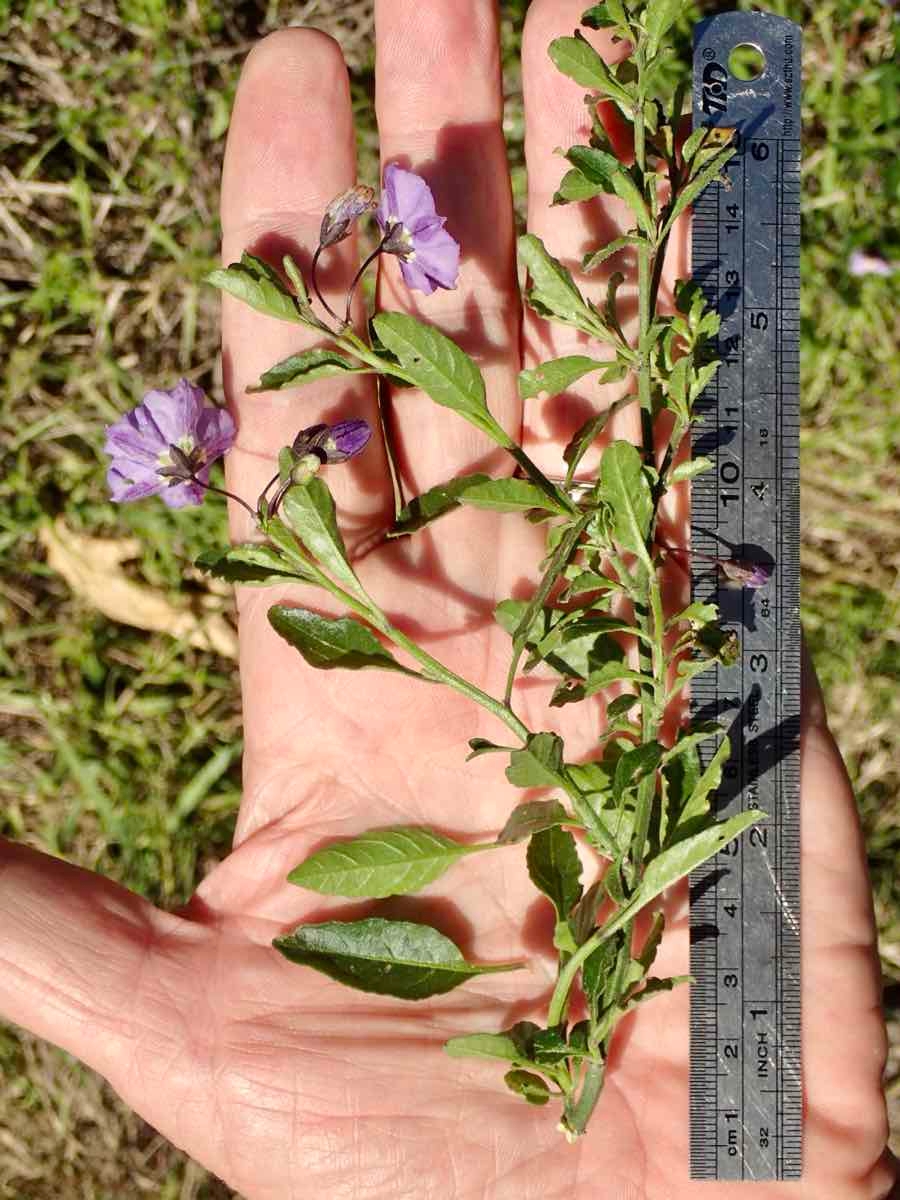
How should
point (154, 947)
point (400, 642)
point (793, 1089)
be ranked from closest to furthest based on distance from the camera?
point (400, 642) < point (154, 947) < point (793, 1089)

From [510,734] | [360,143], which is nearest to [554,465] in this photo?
[510,734]

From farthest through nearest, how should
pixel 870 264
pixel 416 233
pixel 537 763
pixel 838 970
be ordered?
pixel 870 264, pixel 838 970, pixel 416 233, pixel 537 763

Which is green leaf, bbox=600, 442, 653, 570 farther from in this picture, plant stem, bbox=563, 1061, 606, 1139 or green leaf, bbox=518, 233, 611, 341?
plant stem, bbox=563, 1061, 606, 1139

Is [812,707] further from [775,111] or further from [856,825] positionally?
[775,111]

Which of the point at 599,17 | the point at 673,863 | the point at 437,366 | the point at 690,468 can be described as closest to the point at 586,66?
the point at 599,17

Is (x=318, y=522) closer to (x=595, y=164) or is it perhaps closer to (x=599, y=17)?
(x=595, y=164)

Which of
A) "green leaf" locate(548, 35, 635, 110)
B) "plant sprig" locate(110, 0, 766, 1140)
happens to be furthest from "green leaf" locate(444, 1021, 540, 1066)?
"green leaf" locate(548, 35, 635, 110)

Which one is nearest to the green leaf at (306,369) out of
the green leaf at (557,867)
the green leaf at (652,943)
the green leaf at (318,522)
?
the green leaf at (318,522)
